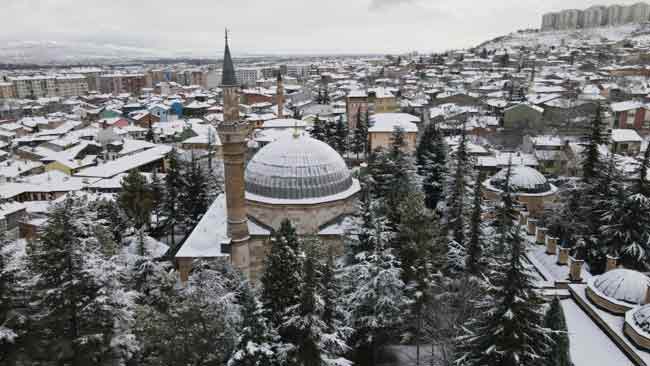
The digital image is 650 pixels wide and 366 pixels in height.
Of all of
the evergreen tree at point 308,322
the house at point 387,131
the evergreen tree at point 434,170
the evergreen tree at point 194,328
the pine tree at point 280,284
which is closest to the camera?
the evergreen tree at point 194,328

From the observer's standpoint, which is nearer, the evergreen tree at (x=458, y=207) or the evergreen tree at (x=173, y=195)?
the evergreen tree at (x=458, y=207)

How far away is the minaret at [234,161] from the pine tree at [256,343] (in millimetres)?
7114

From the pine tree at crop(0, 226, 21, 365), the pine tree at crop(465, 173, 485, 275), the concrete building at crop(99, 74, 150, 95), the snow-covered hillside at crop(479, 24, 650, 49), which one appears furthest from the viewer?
the snow-covered hillside at crop(479, 24, 650, 49)

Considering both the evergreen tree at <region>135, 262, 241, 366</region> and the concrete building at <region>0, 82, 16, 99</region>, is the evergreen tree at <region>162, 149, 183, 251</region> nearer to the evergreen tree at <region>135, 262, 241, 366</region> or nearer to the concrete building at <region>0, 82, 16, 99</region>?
the evergreen tree at <region>135, 262, 241, 366</region>

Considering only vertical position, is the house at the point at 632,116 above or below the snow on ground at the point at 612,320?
above

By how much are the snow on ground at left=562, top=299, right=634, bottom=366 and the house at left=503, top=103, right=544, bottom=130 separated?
41.6m

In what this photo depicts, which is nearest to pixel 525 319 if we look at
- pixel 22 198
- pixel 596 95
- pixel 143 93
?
pixel 22 198

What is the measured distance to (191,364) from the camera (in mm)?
13266

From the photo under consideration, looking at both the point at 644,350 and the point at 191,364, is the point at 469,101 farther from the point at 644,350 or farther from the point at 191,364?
the point at 191,364

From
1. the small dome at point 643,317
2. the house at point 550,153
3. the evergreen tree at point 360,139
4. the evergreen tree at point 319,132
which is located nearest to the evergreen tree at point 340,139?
the evergreen tree at point 360,139

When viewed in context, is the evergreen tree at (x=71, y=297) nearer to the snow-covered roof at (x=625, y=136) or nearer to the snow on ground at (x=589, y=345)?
the snow on ground at (x=589, y=345)

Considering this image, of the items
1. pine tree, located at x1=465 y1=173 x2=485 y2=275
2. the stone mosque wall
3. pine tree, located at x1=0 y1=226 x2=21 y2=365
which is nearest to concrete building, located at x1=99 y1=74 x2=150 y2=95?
pine tree, located at x1=0 y1=226 x2=21 y2=365

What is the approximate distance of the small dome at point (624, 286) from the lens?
15.6m

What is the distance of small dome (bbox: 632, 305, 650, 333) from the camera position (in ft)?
45.6
